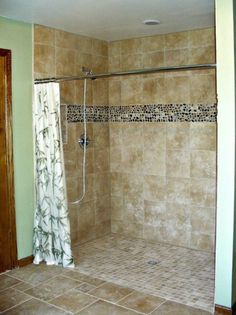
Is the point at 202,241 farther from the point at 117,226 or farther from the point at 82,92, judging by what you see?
the point at 82,92

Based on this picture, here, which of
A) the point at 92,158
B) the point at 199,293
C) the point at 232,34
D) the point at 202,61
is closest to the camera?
the point at 232,34

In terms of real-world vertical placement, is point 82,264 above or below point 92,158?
below

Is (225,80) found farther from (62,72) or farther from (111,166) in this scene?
(111,166)

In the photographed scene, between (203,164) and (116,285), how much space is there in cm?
163

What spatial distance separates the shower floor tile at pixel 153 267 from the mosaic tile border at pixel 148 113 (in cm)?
146

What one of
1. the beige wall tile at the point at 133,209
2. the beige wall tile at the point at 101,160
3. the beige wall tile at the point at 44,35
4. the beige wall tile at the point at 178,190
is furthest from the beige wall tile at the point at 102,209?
the beige wall tile at the point at 44,35

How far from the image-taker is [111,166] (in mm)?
5094

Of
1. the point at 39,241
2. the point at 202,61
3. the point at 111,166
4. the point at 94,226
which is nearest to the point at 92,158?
the point at 111,166

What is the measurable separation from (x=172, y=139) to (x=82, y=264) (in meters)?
1.68

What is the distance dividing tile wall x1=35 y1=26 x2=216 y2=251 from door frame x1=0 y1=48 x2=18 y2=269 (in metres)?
0.37

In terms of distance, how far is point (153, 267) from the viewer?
3992mm

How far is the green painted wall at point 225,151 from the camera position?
9.24ft

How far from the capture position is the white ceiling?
3365mm

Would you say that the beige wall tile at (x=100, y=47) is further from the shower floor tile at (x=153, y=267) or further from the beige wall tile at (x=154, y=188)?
the shower floor tile at (x=153, y=267)
